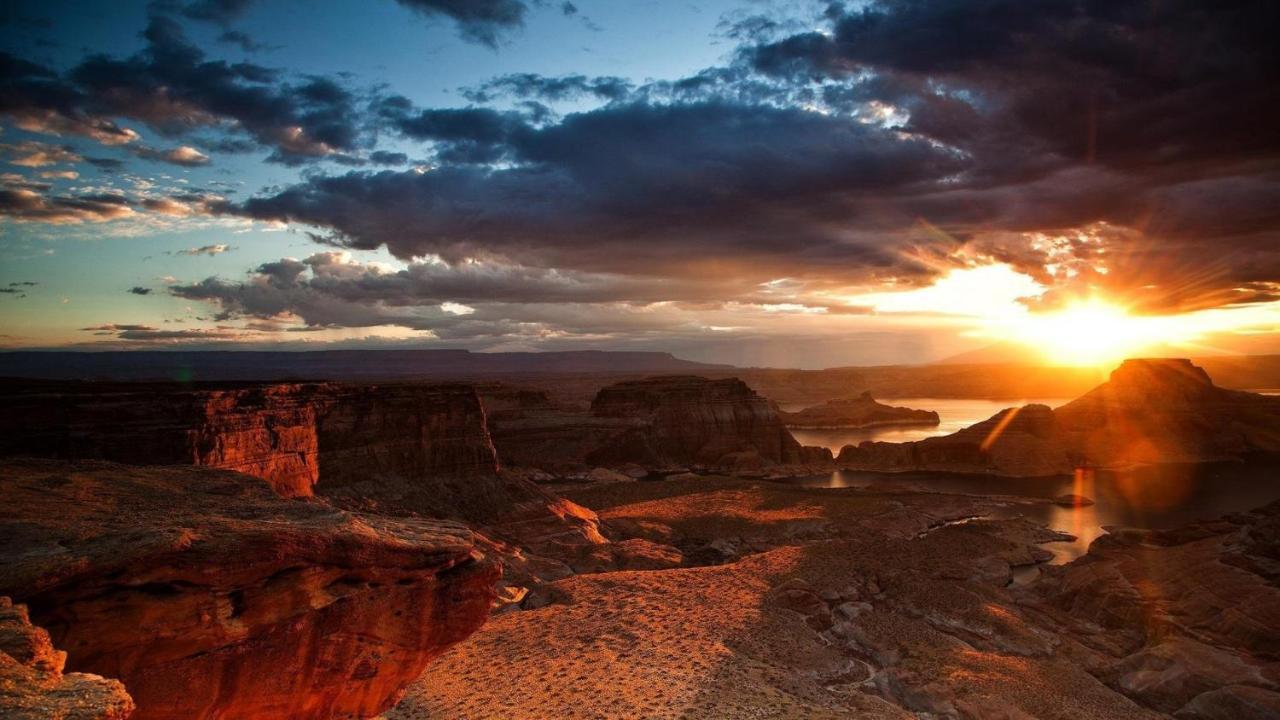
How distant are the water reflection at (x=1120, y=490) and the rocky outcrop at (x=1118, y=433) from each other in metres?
3.38

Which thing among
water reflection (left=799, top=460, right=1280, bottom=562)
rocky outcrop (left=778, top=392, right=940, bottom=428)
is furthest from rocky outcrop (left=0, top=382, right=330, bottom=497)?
rocky outcrop (left=778, top=392, right=940, bottom=428)

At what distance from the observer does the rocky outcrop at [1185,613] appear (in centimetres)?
2022

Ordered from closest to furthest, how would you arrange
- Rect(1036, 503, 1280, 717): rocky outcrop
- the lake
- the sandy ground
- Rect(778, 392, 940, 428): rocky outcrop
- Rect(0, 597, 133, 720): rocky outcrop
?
Rect(0, 597, 133, 720): rocky outcrop, the sandy ground, Rect(1036, 503, 1280, 717): rocky outcrop, the lake, Rect(778, 392, 940, 428): rocky outcrop

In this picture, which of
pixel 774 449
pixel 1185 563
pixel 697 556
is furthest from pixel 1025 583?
pixel 774 449

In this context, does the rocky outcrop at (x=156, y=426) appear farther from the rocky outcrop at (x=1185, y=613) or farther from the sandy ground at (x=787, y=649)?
the rocky outcrop at (x=1185, y=613)

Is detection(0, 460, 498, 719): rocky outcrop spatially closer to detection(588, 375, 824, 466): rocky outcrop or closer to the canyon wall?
the canyon wall

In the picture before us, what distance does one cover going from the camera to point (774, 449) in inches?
3295

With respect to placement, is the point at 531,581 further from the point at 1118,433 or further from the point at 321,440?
the point at 1118,433

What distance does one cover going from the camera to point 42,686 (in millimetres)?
6473

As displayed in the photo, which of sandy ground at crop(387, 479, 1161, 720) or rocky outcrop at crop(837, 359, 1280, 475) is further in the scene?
rocky outcrop at crop(837, 359, 1280, 475)

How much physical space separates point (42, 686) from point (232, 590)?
3069 millimetres

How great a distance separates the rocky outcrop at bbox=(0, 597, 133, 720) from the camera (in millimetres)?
6098

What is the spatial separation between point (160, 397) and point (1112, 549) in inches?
1660

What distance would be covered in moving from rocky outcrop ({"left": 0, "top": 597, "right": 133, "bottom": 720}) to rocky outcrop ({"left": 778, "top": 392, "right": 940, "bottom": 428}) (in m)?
127
